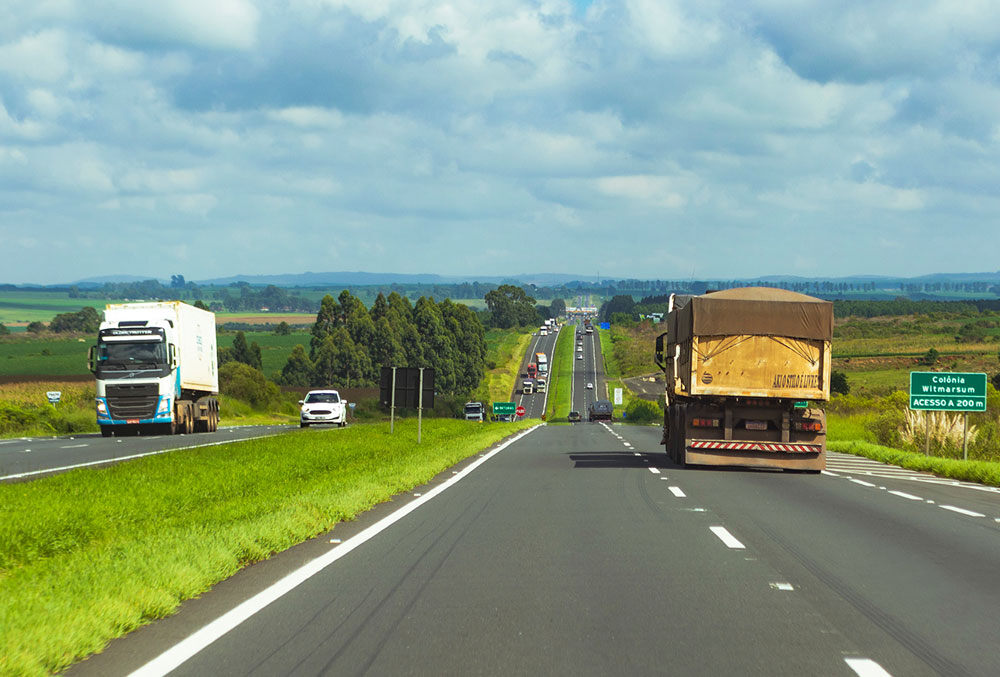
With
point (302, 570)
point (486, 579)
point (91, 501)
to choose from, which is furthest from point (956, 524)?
point (91, 501)

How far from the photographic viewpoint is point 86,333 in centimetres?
16575

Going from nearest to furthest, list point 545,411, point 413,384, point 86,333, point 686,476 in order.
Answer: point 686,476 → point 413,384 → point 545,411 → point 86,333

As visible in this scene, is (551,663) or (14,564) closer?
(551,663)

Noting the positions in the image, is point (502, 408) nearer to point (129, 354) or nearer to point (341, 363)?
point (341, 363)

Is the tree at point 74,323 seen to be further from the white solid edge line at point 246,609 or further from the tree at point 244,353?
the white solid edge line at point 246,609

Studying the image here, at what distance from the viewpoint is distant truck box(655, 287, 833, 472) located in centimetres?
2142

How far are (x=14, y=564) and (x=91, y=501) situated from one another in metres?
3.63

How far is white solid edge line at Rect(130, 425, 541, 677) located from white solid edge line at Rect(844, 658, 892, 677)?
11.9 ft

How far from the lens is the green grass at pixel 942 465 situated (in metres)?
21.0

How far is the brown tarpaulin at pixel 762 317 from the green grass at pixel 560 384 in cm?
8040

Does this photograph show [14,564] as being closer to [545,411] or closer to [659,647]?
[659,647]

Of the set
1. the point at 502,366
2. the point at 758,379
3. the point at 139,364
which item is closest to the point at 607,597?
the point at 758,379

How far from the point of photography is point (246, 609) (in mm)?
7633

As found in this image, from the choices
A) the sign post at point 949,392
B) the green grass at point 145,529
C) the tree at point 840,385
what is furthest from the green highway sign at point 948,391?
the tree at point 840,385
